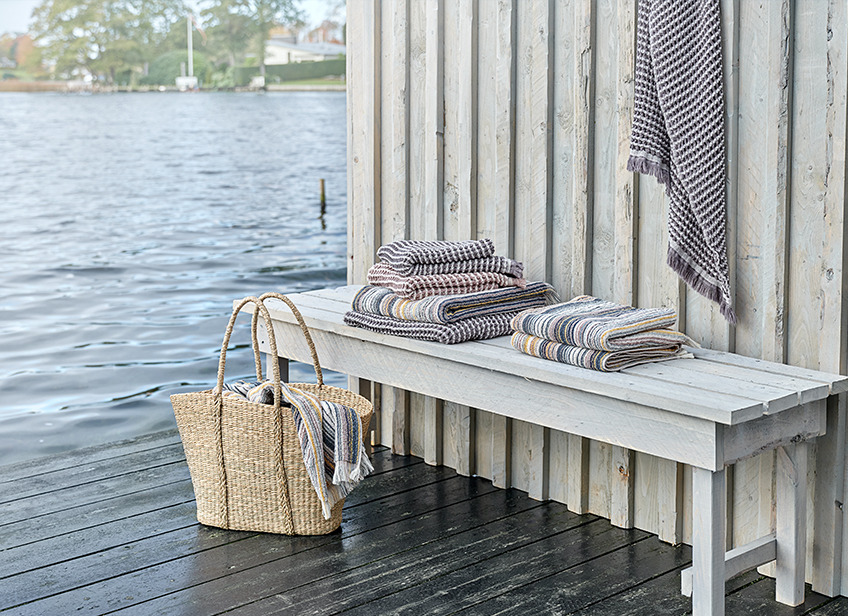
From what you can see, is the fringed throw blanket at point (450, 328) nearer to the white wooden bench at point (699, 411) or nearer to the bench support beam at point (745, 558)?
the white wooden bench at point (699, 411)

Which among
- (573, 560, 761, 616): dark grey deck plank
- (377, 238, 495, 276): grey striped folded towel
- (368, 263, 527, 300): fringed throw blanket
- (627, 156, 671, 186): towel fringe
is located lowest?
(573, 560, 761, 616): dark grey deck plank

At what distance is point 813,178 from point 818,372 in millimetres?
451

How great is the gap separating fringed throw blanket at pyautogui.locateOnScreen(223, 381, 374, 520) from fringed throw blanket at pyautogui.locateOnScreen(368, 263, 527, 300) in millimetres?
376

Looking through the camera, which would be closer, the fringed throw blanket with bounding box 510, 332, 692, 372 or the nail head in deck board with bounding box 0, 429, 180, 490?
the fringed throw blanket with bounding box 510, 332, 692, 372

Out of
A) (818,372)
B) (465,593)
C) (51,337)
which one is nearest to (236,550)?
(465,593)

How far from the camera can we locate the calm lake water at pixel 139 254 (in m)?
5.14

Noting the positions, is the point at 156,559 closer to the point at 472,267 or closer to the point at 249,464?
the point at 249,464

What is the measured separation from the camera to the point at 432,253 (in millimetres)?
2826

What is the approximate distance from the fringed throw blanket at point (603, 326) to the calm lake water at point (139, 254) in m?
2.55

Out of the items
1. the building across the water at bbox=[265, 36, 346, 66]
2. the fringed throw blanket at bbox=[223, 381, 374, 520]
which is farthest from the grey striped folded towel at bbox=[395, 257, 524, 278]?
the building across the water at bbox=[265, 36, 346, 66]

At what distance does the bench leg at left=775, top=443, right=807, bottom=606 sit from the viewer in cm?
228

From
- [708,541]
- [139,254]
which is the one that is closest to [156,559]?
[708,541]

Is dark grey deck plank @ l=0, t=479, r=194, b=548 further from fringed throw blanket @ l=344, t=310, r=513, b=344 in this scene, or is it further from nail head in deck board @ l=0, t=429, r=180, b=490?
fringed throw blanket @ l=344, t=310, r=513, b=344

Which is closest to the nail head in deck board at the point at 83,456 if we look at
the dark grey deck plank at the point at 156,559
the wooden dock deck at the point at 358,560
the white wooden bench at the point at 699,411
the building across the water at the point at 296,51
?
the wooden dock deck at the point at 358,560
